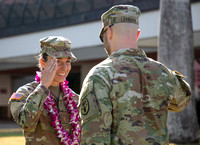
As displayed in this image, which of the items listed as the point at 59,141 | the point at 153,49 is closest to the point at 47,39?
the point at 59,141

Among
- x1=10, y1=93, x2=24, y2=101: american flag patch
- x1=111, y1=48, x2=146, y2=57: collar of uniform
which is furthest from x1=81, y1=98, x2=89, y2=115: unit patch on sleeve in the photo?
x1=10, y1=93, x2=24, y2=101: american flag patch

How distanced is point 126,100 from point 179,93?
0.44 m

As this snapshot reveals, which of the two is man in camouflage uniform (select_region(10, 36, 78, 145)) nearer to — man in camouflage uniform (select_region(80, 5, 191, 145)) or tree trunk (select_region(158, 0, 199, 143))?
man in camouflage uniform (select_region(80, 5, 191, 145))

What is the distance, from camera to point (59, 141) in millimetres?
3549

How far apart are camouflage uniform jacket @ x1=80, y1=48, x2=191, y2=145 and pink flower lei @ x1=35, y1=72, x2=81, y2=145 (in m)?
1.12

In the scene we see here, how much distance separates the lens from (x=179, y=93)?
271cm

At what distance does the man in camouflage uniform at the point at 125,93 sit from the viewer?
2389 millimetres

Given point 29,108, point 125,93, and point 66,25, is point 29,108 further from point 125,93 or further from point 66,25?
point 66,25

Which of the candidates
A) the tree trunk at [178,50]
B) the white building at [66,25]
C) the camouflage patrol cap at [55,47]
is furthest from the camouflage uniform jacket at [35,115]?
the white building at [66,25]

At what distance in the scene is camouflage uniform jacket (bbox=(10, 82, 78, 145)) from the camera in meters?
3.20

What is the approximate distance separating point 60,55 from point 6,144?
28.0ft

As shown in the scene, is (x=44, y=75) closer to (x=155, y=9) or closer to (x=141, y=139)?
(x=141, y=139)

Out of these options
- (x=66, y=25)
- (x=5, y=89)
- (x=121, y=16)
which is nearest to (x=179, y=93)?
(x=121, y=16)

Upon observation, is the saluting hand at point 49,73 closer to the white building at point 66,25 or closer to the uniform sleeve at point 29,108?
the uniform sleeve at point 29,108
